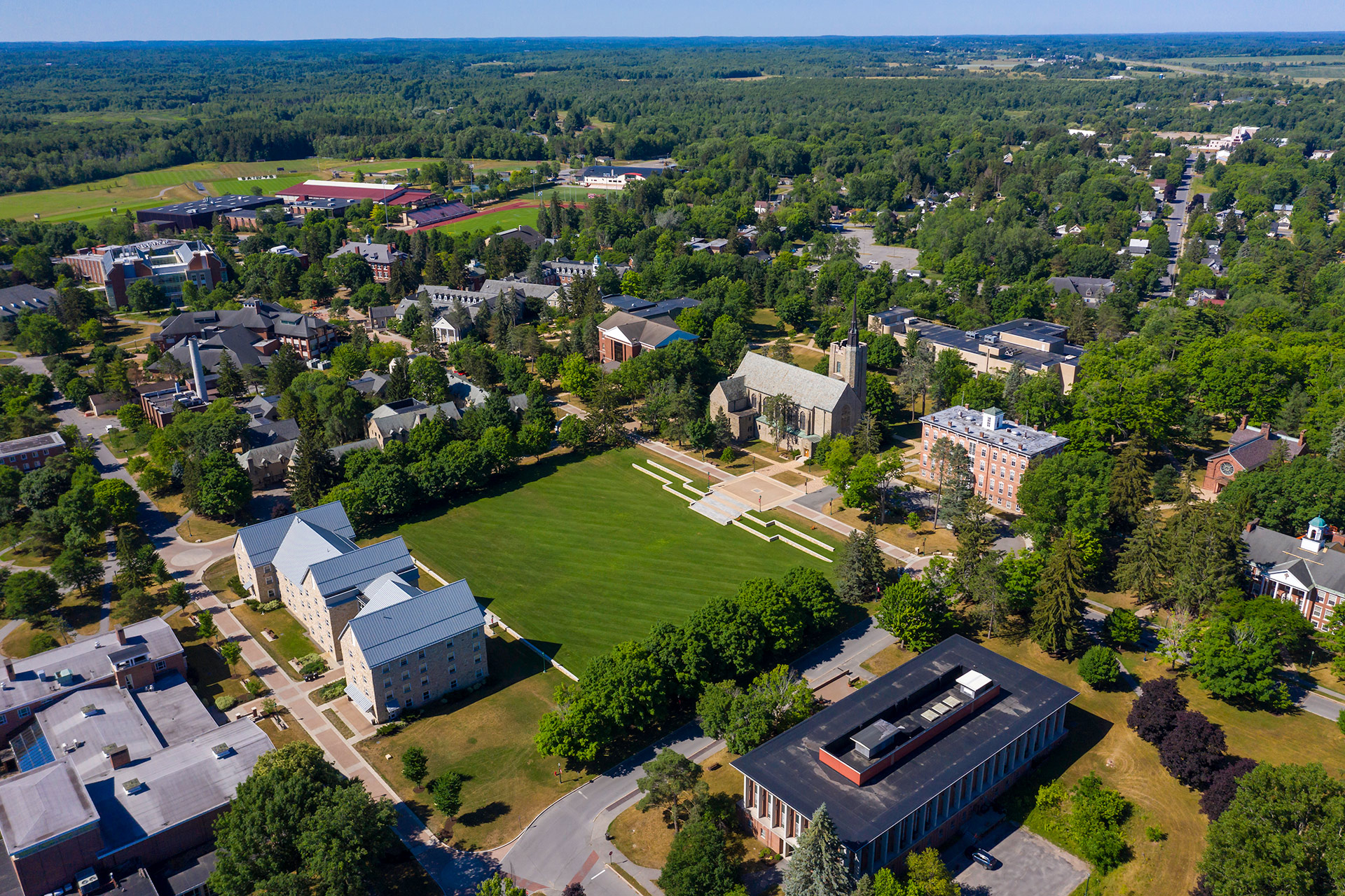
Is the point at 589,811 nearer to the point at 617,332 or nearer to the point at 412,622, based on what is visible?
the point at 412,622

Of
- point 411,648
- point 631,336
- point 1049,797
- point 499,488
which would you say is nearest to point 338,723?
point 411,648

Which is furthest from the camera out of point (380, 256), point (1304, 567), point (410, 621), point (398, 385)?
point (380, 256)

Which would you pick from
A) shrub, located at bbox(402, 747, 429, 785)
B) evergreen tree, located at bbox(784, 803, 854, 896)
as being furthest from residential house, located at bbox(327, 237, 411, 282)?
evergreen tree, located at bbox(784, 803, 854, 896)

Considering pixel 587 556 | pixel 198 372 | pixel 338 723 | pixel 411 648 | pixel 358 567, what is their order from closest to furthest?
pixel 411 648, pixel 338 723, pixel 358 567, pixel 587 556, pixel 198 372

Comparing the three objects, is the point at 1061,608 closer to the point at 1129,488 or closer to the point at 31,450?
the point at 1129,488

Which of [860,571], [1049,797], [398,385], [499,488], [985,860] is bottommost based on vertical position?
[499,488]

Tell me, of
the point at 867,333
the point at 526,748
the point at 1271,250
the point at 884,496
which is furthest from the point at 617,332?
the point at 1271,250
